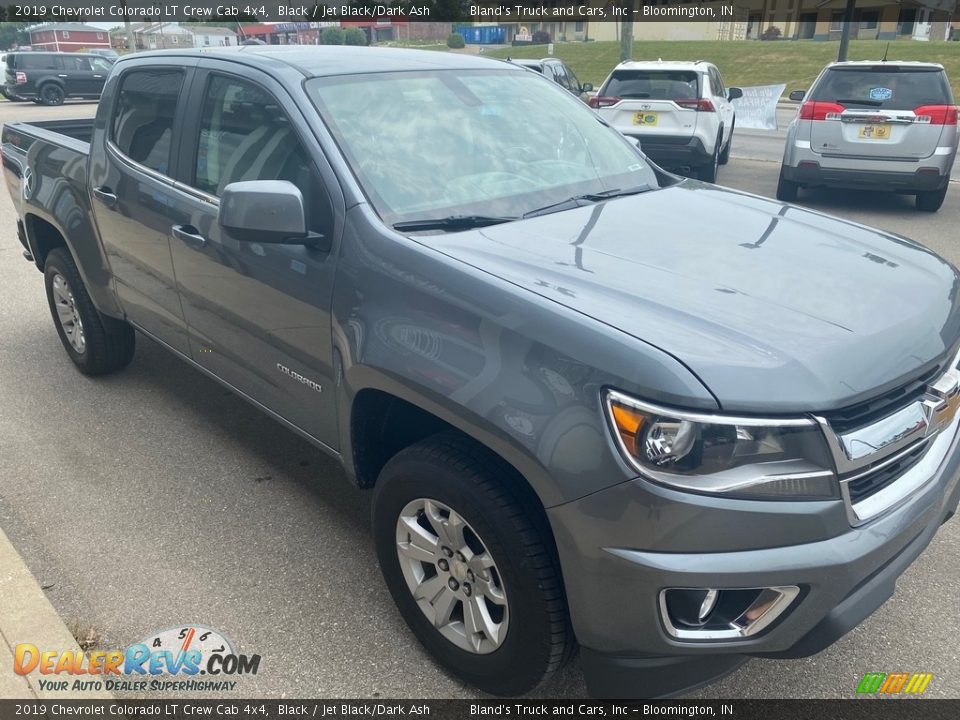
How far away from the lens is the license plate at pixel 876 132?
29.3 ft

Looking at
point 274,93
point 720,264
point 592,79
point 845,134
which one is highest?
point 274,93

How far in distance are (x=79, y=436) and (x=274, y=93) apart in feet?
7.16

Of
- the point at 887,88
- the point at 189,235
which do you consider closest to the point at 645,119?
the point at 887,88

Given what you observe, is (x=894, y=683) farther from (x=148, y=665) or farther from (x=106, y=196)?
(x=106, y=196)

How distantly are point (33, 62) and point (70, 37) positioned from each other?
43.8 metres

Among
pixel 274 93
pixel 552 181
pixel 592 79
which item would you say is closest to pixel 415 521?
pixel 552 181

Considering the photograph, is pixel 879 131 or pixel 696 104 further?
pixel 696 104

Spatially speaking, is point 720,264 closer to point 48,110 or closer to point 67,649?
point 67,649

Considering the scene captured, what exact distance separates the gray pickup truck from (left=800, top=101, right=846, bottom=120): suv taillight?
6.64 metres

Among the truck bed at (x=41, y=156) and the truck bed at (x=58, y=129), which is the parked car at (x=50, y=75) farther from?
the truck bed at (x=41, y=156)

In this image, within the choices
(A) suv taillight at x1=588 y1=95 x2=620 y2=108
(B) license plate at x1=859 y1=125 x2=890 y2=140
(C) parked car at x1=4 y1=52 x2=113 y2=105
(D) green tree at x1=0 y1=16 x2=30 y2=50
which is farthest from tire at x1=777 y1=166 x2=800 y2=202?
(D) green tree at x1=0 y1=16 x2=30 y2=50

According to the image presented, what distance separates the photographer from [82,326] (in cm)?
460

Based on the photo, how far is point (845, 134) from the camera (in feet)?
29.7

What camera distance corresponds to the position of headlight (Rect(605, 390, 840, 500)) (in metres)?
1.84
